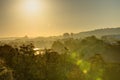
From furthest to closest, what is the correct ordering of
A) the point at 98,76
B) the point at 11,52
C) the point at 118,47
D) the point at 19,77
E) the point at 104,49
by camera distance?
the point at 104,49 → the point at 118,47 → the point at 11,52 → the point at 98,76 → the point at 19,77

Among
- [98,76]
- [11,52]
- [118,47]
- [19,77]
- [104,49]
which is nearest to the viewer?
[19,77]

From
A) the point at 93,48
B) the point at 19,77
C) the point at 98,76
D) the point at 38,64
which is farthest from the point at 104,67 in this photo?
the point at 93,48

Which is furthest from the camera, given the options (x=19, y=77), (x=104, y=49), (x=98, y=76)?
(x=104, y=49)

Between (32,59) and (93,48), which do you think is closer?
(32,59)

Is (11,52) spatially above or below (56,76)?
above

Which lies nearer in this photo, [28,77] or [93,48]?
[28,77]

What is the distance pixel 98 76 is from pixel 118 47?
6275 centimetres

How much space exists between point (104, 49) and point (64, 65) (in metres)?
69.4

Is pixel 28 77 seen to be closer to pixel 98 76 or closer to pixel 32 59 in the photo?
pixel 32 59

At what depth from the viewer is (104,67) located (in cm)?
6569

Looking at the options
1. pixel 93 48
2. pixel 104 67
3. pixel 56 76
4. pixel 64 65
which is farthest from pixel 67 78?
pixel 93 48

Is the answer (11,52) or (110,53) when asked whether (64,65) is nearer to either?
(11,52)

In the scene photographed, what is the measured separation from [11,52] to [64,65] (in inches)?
493

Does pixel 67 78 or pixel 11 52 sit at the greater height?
pixel 11 52
